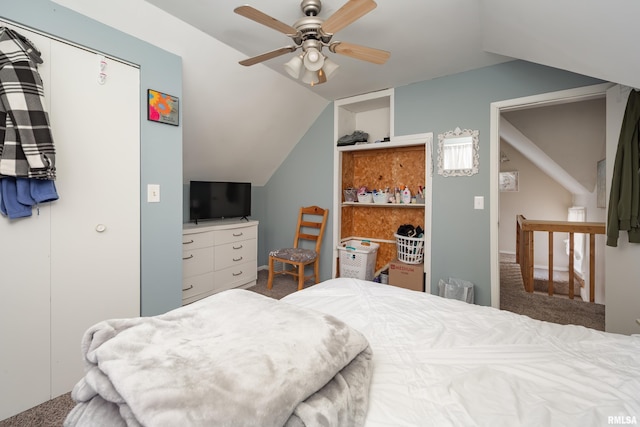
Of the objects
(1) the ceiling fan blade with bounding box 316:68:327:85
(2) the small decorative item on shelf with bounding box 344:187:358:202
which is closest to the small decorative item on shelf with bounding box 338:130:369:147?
(2) the small decorative item on shelf with bounding box 344:187:358:202

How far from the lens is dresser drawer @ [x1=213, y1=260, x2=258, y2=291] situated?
10.7 feet

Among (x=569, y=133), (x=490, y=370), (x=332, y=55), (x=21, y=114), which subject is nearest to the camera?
(x=490, y=370)

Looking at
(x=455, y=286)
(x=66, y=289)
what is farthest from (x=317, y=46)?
(x=455, y=286)

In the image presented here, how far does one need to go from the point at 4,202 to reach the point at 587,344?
264cm

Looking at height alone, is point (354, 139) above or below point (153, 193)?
above

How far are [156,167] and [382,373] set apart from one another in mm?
1919

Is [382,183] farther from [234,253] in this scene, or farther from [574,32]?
[574,32]

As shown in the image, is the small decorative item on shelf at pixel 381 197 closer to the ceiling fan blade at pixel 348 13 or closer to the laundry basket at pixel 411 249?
the laundry basket at pixel 411 249

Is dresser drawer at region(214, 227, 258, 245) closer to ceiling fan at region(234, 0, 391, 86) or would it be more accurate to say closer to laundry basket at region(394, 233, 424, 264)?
laundry basket at region(394, 233, 424, 264)

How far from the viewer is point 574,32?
143 cm

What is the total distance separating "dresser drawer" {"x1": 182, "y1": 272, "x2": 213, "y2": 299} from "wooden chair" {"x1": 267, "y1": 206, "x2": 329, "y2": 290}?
72 cm

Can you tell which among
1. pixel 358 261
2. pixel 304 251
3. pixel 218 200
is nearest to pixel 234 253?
pixel 218 200

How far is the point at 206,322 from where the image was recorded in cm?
93

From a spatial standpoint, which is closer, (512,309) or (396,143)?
(512,309)
